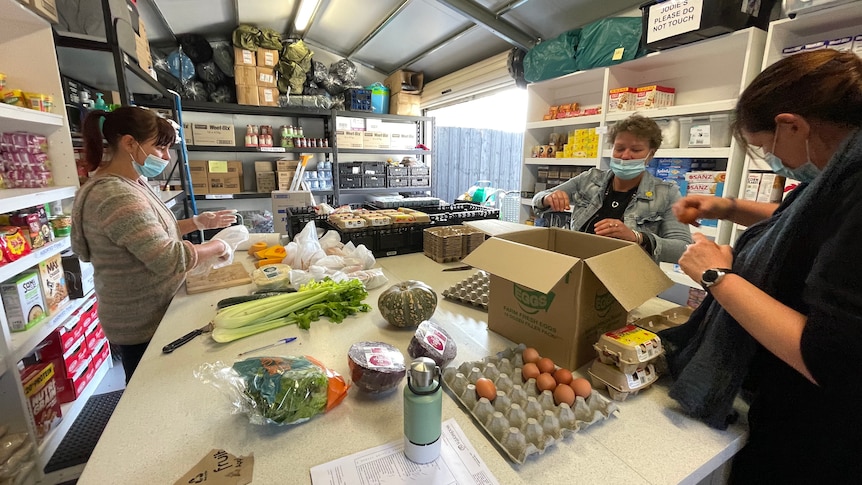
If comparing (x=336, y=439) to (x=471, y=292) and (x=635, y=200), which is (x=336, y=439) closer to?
(x=471, y=292)

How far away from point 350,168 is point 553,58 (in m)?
2.71

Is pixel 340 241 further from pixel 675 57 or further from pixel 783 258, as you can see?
pixel 675 57

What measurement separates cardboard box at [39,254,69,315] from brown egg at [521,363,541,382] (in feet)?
7.73

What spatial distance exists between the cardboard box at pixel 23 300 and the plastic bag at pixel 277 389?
161 cm

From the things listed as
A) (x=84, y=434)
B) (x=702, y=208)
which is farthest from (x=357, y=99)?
(x=702, y=208)

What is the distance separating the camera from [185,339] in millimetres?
1154

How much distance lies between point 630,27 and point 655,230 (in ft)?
5.13

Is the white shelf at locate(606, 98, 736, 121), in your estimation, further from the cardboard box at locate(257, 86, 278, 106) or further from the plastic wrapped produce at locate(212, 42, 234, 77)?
the plastic wrapped produce at locate(212, 42, 234, 77)

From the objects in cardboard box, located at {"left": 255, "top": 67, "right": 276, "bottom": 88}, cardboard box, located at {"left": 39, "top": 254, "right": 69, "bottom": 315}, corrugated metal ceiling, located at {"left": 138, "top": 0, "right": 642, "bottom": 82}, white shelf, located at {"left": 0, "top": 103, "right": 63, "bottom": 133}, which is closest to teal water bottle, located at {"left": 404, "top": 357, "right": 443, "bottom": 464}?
white shelf, located at {"left": 0, "top": 103, "right": 63, "bottom": 133}

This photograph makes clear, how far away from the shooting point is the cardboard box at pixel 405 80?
5.10 meters

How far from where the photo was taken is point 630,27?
2.46 m

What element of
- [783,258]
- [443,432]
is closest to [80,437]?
A: [443,432]

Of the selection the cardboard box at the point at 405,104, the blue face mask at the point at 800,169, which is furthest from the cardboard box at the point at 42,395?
the cardboard box at the point at 405,104

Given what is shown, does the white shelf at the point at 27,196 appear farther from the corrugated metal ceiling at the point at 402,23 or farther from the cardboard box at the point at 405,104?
the cardboard box at the point at 405,104
